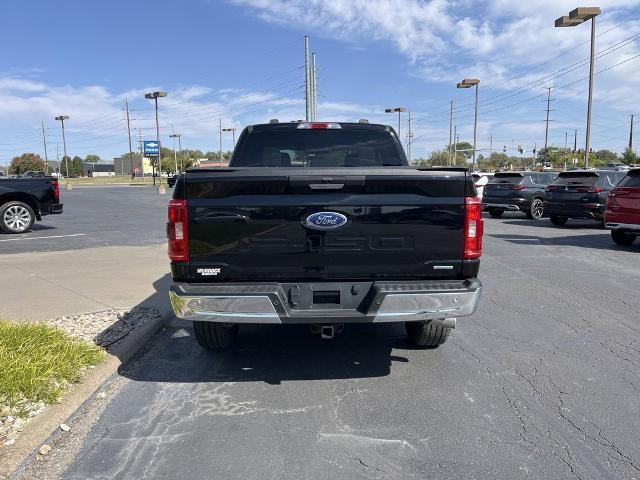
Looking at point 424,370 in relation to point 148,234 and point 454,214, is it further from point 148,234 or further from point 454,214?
point 148,234

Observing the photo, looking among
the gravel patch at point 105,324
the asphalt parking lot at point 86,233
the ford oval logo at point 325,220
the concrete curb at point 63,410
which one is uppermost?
the ford oval logo at point 325,220

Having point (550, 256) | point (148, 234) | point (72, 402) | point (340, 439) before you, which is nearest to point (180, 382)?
point (72, 402)

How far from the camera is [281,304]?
373cm

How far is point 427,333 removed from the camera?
15.8ft

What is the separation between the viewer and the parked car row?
35.6 feet

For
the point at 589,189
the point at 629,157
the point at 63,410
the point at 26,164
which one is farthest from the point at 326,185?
the point at 26,164

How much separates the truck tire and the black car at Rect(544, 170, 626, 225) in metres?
11.6

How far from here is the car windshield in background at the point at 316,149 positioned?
5.80 m

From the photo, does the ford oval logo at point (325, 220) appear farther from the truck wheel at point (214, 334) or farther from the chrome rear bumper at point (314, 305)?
the truck wheel at point (214, 334)

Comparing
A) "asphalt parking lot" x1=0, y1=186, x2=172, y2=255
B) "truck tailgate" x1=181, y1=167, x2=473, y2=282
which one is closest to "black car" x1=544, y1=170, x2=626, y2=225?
"asphalt parking lot" x1=0, y1=186, x2=172, y2=255

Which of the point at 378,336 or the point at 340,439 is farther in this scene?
the point at 378,336

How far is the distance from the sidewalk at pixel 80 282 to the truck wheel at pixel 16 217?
4208 millimetres

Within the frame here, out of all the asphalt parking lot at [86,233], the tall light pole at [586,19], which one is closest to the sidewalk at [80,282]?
the asphalt parking lot at [86,233]

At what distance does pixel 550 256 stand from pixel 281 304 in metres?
8.16
